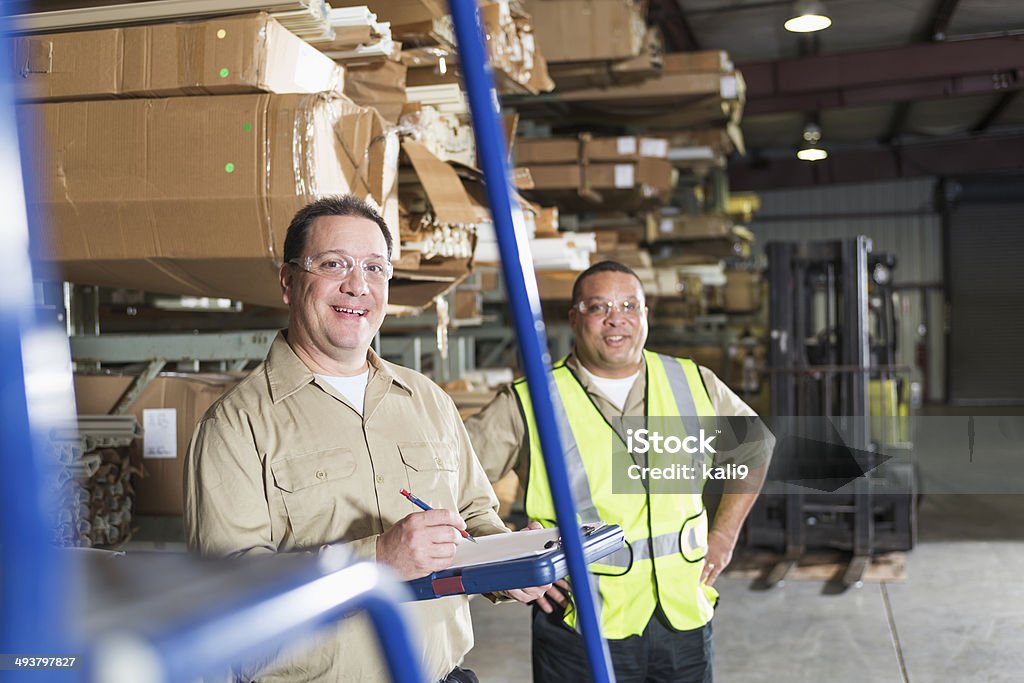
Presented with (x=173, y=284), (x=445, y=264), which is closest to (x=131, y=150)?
(x=173, y=284)

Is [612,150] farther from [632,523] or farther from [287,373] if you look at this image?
[287,373]

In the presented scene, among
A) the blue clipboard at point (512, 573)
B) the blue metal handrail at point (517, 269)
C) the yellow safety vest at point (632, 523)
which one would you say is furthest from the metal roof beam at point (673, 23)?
the blue metal handrail at point (517, 269)

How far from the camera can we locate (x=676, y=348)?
12.2 meters

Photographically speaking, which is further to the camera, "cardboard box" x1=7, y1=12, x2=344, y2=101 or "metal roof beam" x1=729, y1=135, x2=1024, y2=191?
"metal roof beam" x1=729, y1=135, x2=1024, y2=191

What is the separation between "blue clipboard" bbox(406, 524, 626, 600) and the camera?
1.53 m

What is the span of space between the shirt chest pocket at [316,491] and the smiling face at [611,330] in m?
1.31

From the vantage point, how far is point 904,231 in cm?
2203

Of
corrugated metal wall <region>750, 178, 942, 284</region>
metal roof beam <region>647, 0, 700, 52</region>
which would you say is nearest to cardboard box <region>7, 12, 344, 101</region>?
metal roof beam <region>647, 0, 700, 52</region>

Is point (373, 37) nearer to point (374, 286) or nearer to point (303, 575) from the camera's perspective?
point (374, 286)

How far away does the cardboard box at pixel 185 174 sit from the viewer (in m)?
2.79

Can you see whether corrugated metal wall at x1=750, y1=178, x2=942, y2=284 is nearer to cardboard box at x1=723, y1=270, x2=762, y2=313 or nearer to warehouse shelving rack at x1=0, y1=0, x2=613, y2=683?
cardboard box at x1=723, y1=270, x2=762, y2=313

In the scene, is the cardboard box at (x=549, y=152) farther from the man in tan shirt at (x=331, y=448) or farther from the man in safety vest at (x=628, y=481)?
the man in tan shirt at (x=331, y=448)

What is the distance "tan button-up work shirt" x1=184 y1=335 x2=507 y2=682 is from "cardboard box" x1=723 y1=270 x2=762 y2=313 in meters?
11.4

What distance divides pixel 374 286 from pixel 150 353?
2112 millimetres
